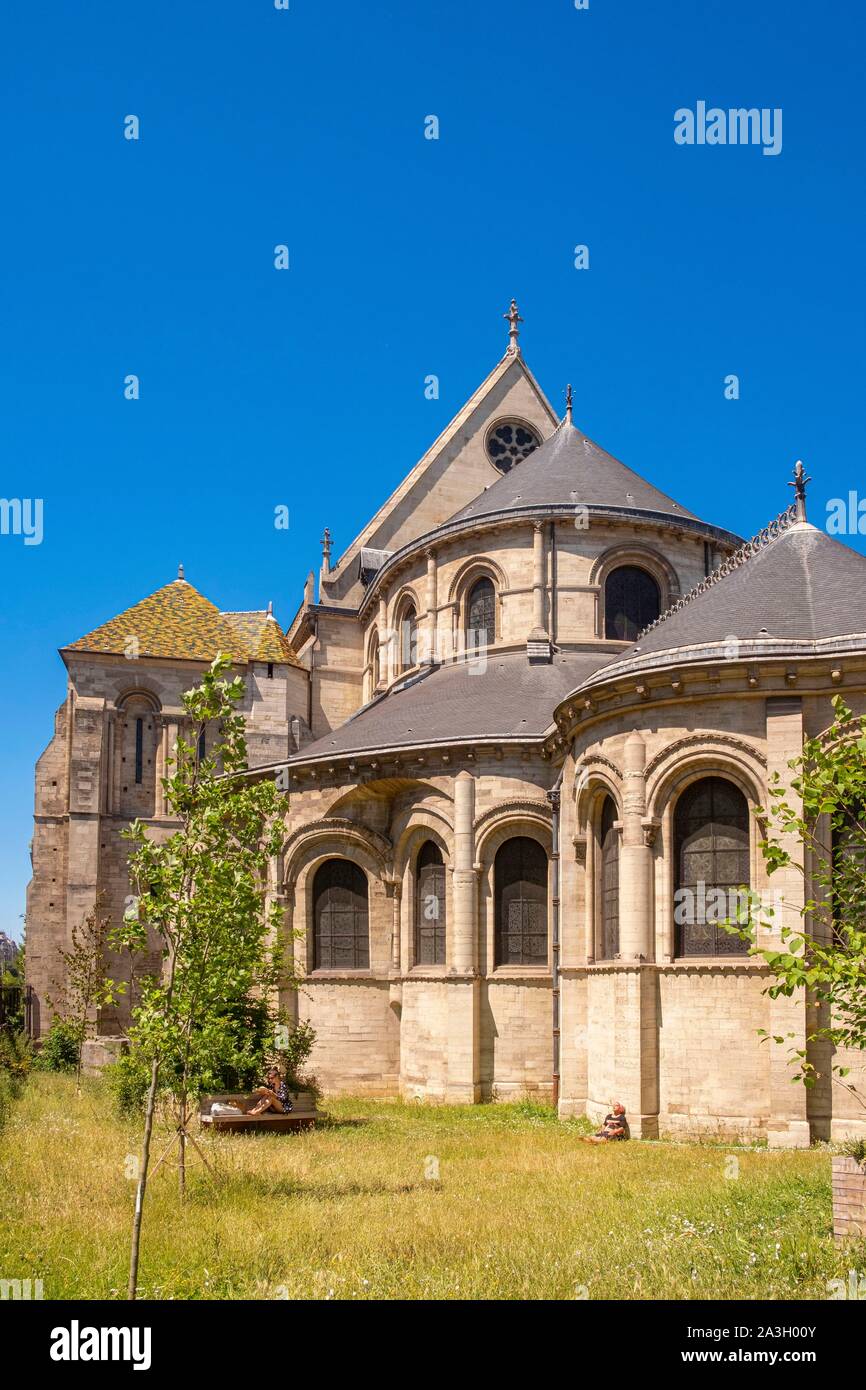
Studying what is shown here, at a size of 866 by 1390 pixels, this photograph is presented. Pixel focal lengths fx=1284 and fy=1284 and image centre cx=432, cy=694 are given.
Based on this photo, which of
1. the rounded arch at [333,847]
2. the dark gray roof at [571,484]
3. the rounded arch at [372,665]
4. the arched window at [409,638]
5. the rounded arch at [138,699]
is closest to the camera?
the rounded arch at [333,847]

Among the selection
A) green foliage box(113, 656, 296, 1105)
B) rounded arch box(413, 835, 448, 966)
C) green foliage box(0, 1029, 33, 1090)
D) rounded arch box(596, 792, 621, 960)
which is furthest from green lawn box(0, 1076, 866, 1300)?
green foliage box(0, 1029, 33, 1090)

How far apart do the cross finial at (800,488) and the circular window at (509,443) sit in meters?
17.5

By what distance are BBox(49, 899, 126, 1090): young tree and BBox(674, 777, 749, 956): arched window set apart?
1713 centimetres

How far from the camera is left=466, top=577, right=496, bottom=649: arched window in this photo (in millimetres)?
31391

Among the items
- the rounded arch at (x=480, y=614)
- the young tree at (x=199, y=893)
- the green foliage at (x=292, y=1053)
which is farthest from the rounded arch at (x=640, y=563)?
the young tree at (x=199, y=893)

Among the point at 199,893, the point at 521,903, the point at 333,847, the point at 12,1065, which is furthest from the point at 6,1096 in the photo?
the point at 199,893

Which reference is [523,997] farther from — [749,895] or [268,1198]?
[749,895]

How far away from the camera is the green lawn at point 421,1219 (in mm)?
10453

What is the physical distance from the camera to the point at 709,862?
778 inches

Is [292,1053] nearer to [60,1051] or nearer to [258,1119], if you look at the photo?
[258,1119]

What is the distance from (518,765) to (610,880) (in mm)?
4255

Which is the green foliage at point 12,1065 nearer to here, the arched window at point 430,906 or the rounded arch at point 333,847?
the rounded arch at point 333,847
